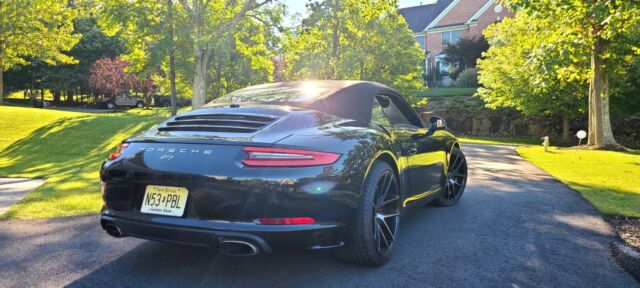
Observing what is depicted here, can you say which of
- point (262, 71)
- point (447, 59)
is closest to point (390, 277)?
point (262, 71)

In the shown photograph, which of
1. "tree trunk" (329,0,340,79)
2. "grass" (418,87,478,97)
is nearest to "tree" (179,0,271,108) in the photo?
"tree trunk" (329,0,340,79)

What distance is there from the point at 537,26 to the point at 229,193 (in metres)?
11.8

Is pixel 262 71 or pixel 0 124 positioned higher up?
pixel 262 71

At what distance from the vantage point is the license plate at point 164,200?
2900 millimetres

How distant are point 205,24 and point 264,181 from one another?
16039mm

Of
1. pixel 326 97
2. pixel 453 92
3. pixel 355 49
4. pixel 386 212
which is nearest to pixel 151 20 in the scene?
pixel 355 49

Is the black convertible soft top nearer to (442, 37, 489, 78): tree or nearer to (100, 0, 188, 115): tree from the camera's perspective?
(100, 0, 188, 115): tree

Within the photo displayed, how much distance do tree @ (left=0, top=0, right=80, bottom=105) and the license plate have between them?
26076 millimetres

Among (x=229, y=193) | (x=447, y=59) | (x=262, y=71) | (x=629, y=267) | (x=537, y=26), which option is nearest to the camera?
(x=229, y=193)

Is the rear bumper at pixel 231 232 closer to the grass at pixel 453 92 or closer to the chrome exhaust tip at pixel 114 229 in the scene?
the chrome exhaust tip at pixel 114 229

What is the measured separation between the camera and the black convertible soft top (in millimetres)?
3793

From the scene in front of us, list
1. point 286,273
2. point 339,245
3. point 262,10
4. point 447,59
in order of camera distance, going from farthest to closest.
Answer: point 447,59, point 262,10, point 286,273, point 339,245

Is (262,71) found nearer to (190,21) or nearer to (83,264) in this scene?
(190,21)

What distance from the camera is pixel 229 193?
2.79 m
